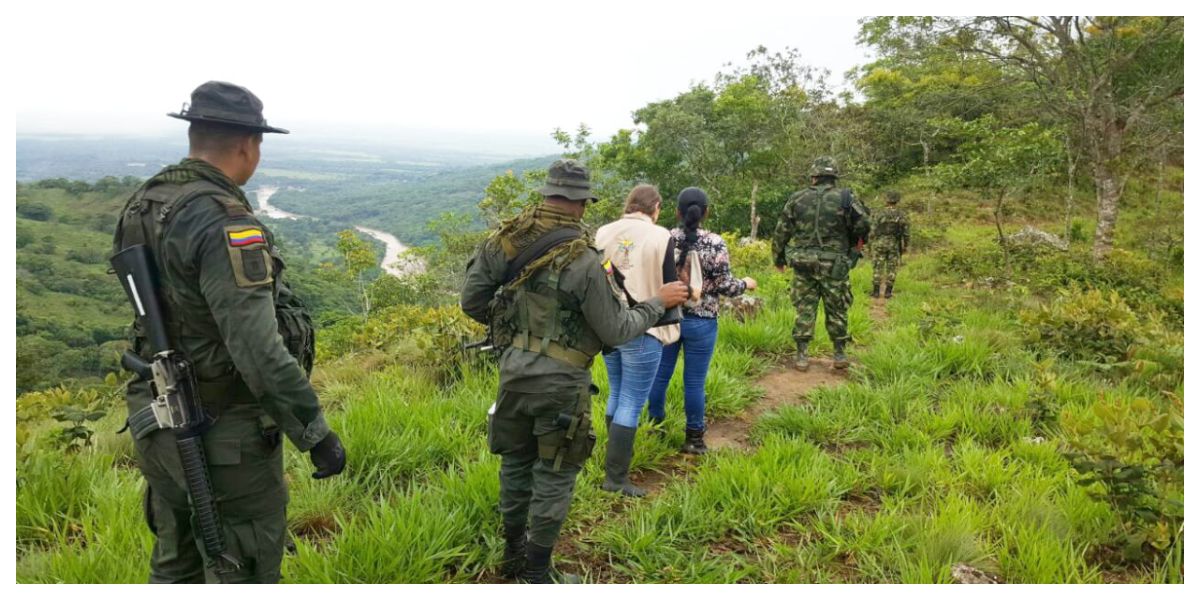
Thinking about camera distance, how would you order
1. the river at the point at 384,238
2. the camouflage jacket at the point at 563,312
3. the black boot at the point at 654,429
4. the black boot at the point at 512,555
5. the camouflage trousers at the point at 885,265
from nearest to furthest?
the camouflage jacket at the point at 563,312 < the black boot at the point at 512,555 < the black boot at the point at 654,429 < the camouflage trousers at the point at 885,265 < the river at the point at 384,238

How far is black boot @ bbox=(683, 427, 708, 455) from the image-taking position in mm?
3980

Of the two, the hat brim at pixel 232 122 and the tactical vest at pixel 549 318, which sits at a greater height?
the hat brim at pixel 232 122

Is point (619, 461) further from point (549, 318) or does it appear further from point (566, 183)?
point (566, 183)

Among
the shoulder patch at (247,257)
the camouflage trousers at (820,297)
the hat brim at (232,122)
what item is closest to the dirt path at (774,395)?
the camouflage trousers at (820,297)

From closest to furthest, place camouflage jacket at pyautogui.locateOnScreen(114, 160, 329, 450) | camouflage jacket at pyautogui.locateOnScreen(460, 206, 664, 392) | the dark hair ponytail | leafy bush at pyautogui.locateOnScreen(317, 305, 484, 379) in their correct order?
camouflage jacket at pyautogui.locateOnScreen(114, 160, 329, 450)
camouflage jacket at pyautogui.locateOnScreen(460, 206, 664, 392)
the dark hair ponytail
leafy bush at pyautogui.locateOnScreen(317, 305, 484, 379)

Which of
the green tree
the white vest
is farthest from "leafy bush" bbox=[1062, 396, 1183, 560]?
the green tree

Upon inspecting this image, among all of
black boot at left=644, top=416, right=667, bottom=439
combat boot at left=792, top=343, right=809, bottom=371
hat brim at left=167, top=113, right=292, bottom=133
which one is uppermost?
hat brim at left=167, top=113, right=292, bottom=133

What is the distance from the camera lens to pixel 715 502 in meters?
3.19

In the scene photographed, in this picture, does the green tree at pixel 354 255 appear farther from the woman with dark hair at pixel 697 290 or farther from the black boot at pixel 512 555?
the black boot at pixel 512 555

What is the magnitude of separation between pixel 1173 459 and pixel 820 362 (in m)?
3.32

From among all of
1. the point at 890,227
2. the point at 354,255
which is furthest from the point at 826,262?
the point at 354,255

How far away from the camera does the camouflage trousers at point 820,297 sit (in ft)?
18.5

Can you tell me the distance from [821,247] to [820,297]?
1.68ft

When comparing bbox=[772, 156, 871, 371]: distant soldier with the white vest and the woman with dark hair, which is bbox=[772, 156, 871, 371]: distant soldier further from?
the white vest
